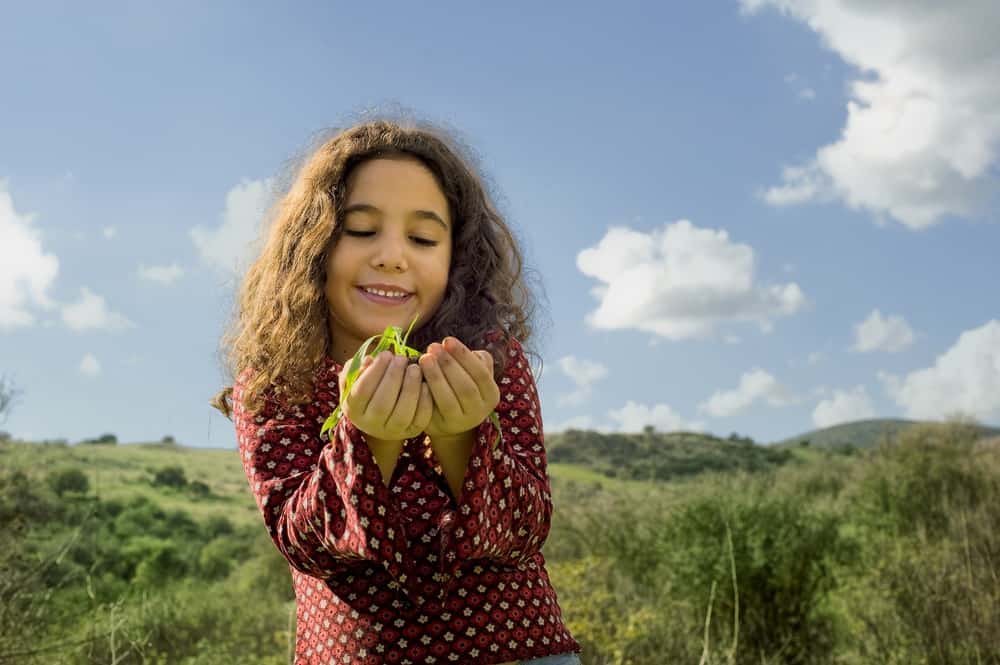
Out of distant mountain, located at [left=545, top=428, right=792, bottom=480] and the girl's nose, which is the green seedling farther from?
distant mountain, located at [left=545, top=428, right=792, bottom=480]

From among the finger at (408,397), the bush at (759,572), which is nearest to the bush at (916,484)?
the bush at (759,572)

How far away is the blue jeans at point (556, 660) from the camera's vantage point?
1740mm

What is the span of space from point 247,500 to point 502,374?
2748 centimetres

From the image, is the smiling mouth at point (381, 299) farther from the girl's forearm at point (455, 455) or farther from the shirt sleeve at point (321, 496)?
the girl's forearm at point (455, 455)

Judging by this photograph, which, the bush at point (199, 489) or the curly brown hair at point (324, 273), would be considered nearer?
the curly brown hair at point (324, 273)

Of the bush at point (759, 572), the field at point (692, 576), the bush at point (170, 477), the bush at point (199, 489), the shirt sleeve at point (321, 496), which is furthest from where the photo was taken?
the bush at point (170, 477)

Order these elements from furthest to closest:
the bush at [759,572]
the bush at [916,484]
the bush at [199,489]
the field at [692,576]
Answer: the bush at [199,489] < the bush at [916,484] < the bush at [759,572] < the field at [692,576]

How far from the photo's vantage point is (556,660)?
1.76 metres

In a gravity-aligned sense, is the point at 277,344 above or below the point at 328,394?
above

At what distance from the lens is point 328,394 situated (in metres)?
1.95

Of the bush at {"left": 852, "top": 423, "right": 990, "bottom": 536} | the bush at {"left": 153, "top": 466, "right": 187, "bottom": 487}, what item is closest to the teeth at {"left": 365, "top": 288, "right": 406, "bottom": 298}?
the bush at {"left": 852, "top": 423, "right": 990, "bottom": 536}

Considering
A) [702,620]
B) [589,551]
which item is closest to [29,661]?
[702,620]

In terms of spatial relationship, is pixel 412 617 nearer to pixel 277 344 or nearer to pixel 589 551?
pixel 277 344

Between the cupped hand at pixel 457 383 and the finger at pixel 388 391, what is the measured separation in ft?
0.13
